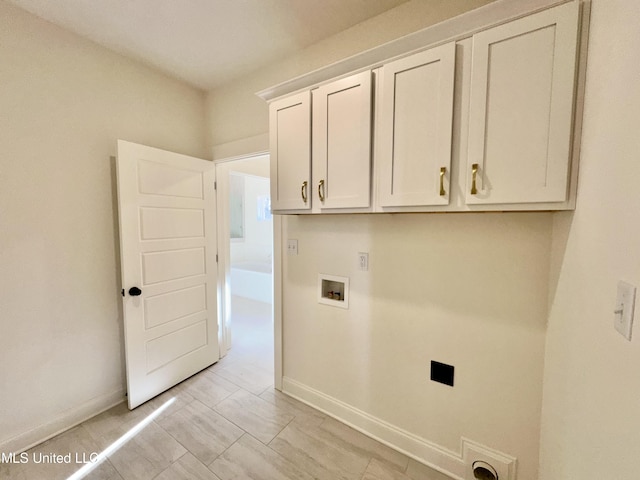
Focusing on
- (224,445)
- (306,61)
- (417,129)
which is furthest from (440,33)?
(224,445)

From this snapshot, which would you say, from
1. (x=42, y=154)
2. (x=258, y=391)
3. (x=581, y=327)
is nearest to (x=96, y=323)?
(x=42, y=154)

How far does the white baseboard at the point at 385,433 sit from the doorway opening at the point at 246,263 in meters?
0.55

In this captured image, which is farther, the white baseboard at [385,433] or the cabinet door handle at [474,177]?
the white baseboard at [385,433]

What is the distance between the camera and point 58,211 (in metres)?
1.72

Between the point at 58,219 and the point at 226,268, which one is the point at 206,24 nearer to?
the point at 58,219

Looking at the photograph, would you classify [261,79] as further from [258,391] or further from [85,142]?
[258,391]

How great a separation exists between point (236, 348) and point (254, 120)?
8.10 ft

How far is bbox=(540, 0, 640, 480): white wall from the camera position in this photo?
0.60 meters

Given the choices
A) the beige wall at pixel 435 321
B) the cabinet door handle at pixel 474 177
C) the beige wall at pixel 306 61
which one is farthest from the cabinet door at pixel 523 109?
the beige wall at pixel 306 61

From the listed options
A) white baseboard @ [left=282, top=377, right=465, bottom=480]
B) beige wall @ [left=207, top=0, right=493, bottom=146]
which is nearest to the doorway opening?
beige wall @ [left=207, top=0, right=493, bottom=146]

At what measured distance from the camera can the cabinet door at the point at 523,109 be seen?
37.0 inches

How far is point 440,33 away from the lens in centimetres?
115

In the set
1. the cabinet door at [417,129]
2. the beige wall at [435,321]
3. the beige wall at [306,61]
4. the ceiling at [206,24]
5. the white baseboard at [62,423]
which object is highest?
the ceiling at [206,24]

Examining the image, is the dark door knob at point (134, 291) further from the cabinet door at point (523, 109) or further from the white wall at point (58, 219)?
the cabinet door at point (523, 109)
